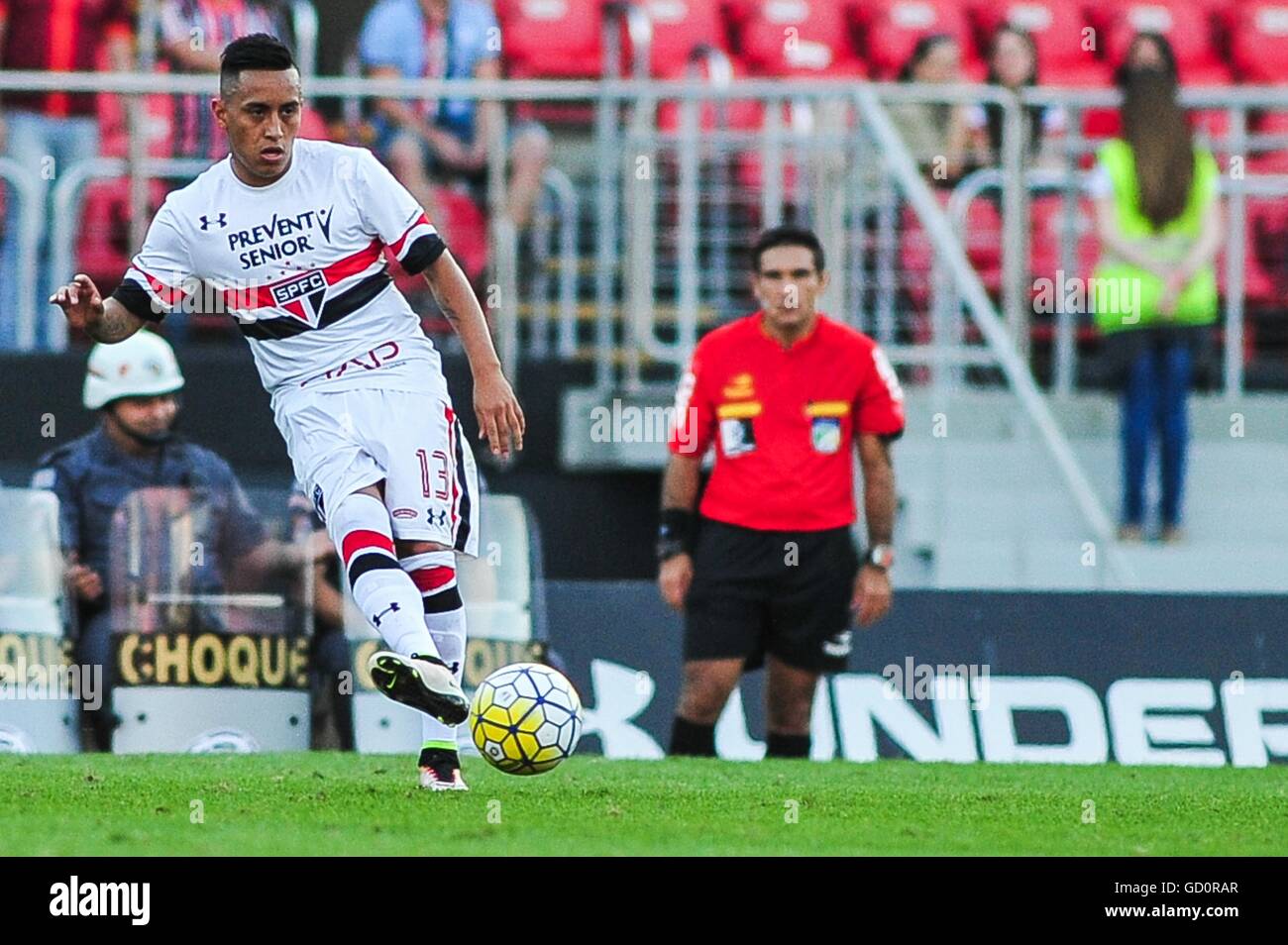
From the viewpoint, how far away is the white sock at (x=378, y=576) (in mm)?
7324

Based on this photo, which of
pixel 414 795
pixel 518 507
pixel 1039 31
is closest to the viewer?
pixel 414 795

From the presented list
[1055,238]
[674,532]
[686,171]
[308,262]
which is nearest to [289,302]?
[308,262]

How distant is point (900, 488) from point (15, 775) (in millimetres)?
5985

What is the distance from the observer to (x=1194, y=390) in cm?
1420

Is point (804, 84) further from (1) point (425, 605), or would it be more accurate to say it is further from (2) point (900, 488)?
(1) point (425, 605)

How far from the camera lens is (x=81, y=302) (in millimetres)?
7523

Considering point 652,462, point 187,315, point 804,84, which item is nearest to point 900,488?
point 652,462

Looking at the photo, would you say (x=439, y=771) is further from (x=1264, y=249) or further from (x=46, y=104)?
(x=1264, y=249)

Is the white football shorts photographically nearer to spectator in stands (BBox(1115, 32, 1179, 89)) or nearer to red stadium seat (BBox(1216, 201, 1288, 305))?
spectator in stands (BBox(1115, 32, 1179, 89))

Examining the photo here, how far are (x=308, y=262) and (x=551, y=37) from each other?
25.8ft

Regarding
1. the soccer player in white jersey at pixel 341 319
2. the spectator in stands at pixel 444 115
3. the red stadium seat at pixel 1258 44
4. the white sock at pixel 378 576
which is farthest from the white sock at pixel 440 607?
the red stadium seat at pixel 1258 44

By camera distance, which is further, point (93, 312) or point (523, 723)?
point (93, 312)

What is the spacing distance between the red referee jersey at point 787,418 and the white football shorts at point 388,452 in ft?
8.83

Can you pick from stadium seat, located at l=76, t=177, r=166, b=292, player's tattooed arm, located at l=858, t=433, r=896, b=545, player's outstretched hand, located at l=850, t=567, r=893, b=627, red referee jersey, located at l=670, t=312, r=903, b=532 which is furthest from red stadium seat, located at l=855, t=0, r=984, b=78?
player's outstretched hand, located at l=850, t=567, r=893, b=627
